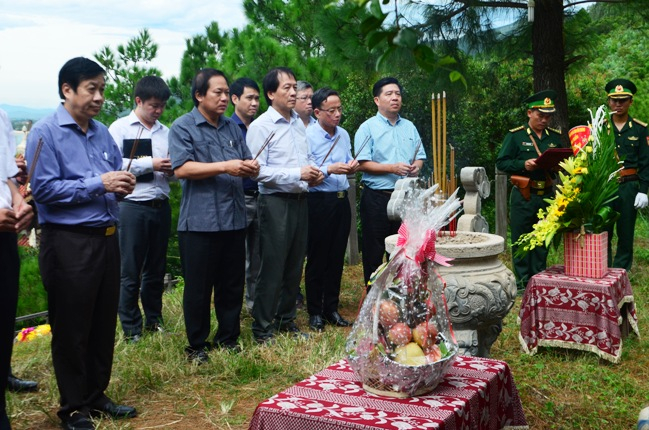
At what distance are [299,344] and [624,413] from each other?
1.90m

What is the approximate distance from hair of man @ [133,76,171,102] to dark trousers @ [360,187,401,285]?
164cm

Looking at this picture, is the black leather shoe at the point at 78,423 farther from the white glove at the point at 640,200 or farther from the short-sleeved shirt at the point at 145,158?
the white glove at the point at 640,200

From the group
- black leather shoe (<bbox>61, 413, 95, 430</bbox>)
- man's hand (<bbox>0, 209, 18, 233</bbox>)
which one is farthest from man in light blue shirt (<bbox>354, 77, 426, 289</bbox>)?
man's hand (<bbox>0, 209, 18, 233</bbox>)

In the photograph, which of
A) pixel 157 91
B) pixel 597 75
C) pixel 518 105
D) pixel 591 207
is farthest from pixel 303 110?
pixel 597 75

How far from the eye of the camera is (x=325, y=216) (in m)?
5.45

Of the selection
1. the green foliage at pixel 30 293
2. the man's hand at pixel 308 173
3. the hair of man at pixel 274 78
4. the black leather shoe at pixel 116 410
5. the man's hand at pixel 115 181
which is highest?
the hair of man at pixel 274 78

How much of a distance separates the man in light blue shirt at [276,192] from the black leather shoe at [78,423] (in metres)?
1.51

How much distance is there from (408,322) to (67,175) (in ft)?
5.79

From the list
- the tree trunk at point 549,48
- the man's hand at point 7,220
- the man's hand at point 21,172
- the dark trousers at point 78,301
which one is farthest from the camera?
the tree trunk at point 549,48

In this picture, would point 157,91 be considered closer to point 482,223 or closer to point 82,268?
point 82,268

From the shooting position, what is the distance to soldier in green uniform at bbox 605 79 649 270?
21.6ft

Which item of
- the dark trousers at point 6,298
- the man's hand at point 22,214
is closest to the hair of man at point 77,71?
the man's hand at point 22,214

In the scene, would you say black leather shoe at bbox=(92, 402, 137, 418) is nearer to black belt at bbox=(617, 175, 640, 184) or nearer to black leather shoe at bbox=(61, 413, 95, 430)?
black leather shoe at bbox=(61, 413, 95, 430)

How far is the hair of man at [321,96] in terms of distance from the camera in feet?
18.1
